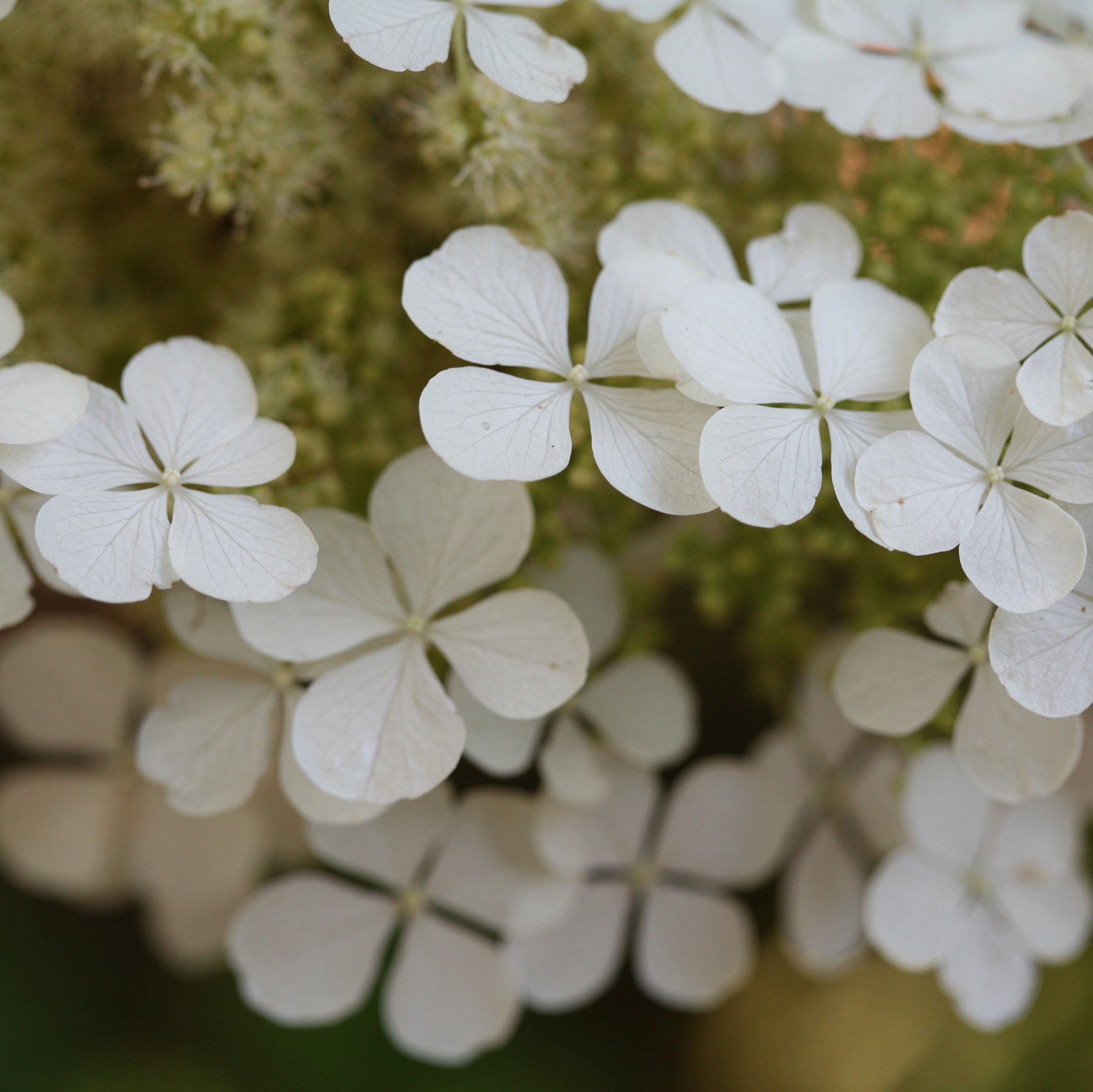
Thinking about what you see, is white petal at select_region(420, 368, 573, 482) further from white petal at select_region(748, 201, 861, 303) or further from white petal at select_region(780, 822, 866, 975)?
white petal at select_region(780, 822, 866, 975)

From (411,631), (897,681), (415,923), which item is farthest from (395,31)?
(415,923)

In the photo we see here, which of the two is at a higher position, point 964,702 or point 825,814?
point 964,702

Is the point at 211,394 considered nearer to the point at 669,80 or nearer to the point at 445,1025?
the point at 669,80

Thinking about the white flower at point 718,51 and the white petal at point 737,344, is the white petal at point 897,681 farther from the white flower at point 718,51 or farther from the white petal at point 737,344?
the white flower at point 718,51

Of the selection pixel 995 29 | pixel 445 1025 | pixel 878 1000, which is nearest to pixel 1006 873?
pixel 878 1000

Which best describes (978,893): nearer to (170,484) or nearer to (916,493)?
(916,493)

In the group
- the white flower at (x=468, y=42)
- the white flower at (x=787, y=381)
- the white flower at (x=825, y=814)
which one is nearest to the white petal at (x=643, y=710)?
the white flower at (x=825, y=814)
